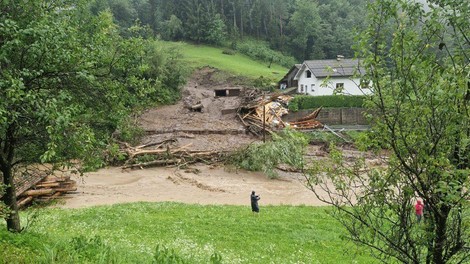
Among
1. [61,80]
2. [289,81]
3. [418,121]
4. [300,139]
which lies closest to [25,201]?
[61,80]

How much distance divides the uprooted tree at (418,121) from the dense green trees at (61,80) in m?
4.43

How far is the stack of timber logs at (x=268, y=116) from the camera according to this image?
44.2m

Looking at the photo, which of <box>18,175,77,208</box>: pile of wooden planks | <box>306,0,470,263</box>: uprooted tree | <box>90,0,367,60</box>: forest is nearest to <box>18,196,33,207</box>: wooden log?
<box>18,175,77,208</box>: pile of wooden planks

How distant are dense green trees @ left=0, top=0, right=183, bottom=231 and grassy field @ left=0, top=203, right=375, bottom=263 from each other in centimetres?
182

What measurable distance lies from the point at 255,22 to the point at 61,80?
322 ft

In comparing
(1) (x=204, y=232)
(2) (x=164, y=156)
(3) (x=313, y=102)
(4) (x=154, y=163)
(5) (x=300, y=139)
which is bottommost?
(4) (x=154, y=163)

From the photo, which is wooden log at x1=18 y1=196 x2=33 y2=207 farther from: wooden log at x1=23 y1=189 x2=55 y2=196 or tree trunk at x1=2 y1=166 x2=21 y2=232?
tree trunk at x1=2 y1=166 x2=21 y2=232

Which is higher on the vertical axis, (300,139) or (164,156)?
(300,139)

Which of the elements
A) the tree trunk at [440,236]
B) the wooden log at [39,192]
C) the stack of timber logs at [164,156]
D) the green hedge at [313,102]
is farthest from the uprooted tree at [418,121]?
the green hedge at [313,102]

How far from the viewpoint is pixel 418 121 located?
4.45 m

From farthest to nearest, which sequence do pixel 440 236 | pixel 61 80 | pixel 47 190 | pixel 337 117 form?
pixel 337 117 → pixel 47 190 → pixel 61 80 → pixel 440 236

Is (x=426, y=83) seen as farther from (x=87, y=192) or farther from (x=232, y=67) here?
(x=232, y=67)

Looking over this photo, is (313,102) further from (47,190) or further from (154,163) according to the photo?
(47,190)

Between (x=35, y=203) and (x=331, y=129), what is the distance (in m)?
32.8
